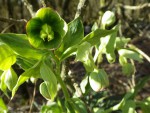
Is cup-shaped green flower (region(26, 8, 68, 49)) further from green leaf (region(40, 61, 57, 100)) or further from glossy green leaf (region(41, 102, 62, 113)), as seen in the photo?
glossy green leaf (region(41, 102, 62, 113))

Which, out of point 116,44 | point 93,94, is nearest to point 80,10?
point 116,44

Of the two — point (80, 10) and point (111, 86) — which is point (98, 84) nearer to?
point (80, 10)

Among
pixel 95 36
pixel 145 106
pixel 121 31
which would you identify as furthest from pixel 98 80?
pixel 121 31

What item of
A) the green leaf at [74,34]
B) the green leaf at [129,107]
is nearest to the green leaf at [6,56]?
the green leaf at [74,34]

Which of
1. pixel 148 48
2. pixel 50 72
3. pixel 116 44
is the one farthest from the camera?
pixel 148 48

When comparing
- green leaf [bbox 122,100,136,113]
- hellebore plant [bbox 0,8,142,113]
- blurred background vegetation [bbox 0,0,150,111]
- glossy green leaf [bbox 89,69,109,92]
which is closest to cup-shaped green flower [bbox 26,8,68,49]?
hellebore plant [bbox 0,8,142,113]

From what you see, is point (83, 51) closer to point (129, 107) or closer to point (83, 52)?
point (83, 52)

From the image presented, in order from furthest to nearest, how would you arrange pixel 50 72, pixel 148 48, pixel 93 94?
pixel 148 48 < pixel 93 94 < pixel 50 72
